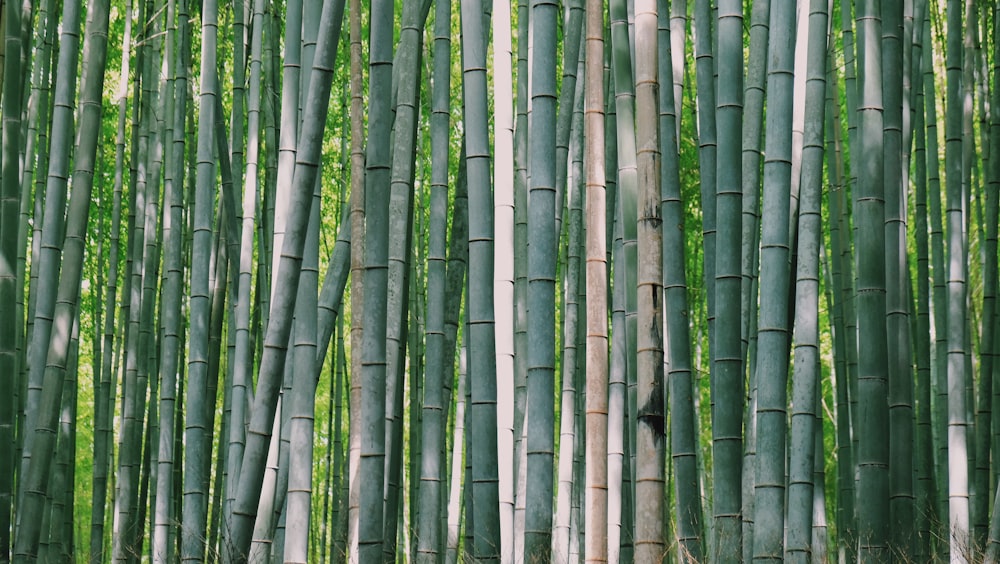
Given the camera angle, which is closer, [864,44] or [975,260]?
[864,44]

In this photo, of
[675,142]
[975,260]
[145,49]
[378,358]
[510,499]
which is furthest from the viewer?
[975,260]

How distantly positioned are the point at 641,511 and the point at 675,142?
4.36 feet

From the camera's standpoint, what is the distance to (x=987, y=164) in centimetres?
449

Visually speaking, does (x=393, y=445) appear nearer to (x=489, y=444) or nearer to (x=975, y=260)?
(x=489, y=444)

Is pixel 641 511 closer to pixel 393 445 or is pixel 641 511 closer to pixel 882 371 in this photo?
pixel 882 371

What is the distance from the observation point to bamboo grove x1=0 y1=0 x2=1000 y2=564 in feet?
9.45

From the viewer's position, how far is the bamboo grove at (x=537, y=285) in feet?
9.45

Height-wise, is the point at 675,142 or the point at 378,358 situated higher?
the point at 675,142

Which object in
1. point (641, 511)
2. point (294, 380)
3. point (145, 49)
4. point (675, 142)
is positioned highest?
point (145, 49)

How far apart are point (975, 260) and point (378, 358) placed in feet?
15.9

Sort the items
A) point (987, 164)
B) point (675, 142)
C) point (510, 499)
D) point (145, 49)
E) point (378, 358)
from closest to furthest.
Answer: point (378, 358)
point (675, 142)
point (510, 499)
point (987, 164)
point (145, 49)

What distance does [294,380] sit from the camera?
10.6 ft

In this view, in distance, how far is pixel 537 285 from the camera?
2904mm

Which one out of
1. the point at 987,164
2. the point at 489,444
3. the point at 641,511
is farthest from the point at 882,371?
the point at 987,164
